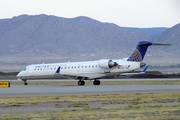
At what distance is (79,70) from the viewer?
1852 inches

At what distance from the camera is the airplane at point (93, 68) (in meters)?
43.7

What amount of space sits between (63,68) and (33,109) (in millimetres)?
29352

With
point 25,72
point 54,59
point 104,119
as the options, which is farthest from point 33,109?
point 54,59

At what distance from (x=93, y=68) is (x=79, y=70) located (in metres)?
1.99

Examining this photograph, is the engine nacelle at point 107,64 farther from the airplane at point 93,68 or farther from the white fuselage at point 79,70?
the white fuselage at point 79,70

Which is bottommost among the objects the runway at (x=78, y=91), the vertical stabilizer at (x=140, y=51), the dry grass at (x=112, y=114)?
the dry grass at (x=112, y=114)

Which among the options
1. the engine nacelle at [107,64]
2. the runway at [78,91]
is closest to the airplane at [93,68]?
the engine nacelle at [107,64]

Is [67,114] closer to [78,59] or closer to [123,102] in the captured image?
[123,102]

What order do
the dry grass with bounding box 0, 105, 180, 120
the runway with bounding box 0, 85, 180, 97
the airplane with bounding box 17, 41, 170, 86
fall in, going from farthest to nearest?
the airplane with bounding box 17, 41, 170, 86 < the runway with bounding box 0, 85, 180, 97 < the dry grass with bounding box 0, 105, 180, 120

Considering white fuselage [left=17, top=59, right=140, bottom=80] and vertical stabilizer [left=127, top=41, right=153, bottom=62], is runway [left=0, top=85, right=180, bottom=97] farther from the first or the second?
vertical stabilizer [left=127, top=41, right=153, bottom=62]

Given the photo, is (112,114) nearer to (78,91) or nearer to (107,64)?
(78,91)

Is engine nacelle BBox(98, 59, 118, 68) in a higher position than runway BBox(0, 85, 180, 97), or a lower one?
higher

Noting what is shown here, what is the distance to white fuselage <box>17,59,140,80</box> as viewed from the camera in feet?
144

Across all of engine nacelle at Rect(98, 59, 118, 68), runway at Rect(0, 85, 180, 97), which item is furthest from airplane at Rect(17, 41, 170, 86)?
runway at Rect(0, 85, 180, 97)
